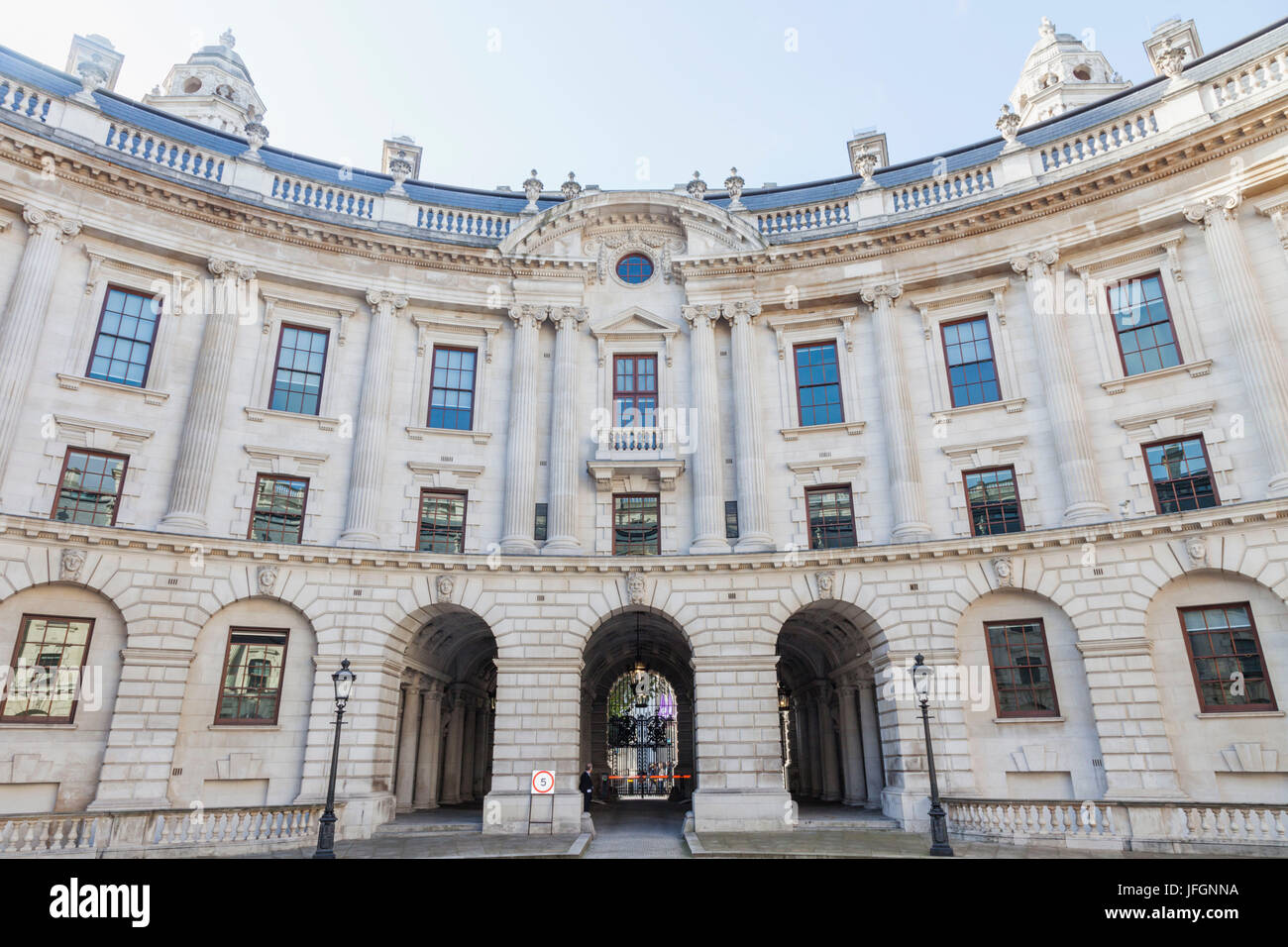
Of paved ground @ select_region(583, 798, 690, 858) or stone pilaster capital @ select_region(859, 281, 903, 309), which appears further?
stone pilaster capital @ select_region(859, 281, 903, 309)

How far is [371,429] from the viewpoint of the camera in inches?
945

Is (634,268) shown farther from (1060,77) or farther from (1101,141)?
(1060,77)

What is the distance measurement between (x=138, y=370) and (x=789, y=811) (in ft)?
75.3

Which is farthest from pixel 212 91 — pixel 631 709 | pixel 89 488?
pixel 631 709

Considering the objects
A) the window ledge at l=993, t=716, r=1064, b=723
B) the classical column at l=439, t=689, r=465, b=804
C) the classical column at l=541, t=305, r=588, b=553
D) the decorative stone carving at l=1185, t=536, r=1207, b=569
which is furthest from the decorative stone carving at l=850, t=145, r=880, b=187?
the classical column at l=439, t=689, r=465, b=804

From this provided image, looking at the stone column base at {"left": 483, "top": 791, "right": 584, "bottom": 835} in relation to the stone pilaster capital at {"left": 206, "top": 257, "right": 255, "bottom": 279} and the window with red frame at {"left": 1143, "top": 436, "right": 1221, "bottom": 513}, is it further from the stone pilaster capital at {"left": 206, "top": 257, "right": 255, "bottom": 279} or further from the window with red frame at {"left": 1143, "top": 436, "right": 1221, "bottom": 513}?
the window with red frame at {"left": 1143, "top": 436, "right": 1221, "bottom": 513}

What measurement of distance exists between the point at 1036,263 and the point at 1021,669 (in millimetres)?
12619

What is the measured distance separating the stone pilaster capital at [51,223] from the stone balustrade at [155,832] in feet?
53.4

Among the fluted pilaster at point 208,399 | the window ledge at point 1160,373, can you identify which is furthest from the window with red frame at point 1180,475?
the fluted pilaster at point 208,399

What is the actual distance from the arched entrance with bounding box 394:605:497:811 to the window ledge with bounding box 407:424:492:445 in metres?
5.72

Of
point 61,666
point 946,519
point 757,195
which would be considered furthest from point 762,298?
point 61,666

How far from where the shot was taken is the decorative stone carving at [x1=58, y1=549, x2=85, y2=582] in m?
19.4

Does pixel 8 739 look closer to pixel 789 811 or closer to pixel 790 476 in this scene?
pixel 789 811

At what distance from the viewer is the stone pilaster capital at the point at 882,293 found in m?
25.2
